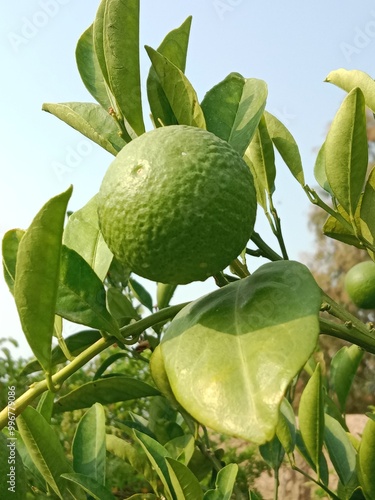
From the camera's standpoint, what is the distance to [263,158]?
3.07 feet

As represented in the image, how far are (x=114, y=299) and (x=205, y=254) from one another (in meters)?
0.20

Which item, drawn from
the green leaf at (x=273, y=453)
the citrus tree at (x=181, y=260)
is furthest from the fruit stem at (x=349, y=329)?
the green leaf at (x=273, y=453)

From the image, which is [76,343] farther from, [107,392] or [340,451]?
[340,451]

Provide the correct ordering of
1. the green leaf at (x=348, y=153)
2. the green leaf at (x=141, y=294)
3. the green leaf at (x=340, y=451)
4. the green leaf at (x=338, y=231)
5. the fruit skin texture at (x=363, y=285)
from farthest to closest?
the green leaf at (x=141, y=294) → the fruit skin texture at (x=363, y=285) → the green leaf at (x=340, y=451) → the green leaf at (x=338, y=231) → the green leaf at (x=348, y=153)

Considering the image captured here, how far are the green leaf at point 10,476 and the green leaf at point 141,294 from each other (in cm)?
61

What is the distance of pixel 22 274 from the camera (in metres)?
0.58

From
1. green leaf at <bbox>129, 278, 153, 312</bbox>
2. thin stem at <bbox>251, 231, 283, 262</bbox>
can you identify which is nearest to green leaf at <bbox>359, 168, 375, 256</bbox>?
thin stem at <bbox>251, 231, 283, 262</bbox>

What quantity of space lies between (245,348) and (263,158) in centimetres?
48

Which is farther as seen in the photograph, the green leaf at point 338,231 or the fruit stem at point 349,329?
the green leaf at point 338,231

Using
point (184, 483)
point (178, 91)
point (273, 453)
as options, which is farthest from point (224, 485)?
point (178, 91)

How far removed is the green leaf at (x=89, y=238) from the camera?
787mm

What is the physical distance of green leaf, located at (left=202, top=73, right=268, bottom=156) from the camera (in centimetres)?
75

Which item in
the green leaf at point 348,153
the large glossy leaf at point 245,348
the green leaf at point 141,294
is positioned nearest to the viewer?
the large glossy leaf at point 245,348

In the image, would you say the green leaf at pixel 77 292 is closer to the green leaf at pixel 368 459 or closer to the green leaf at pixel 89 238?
the green leaf at pixel 89 238
